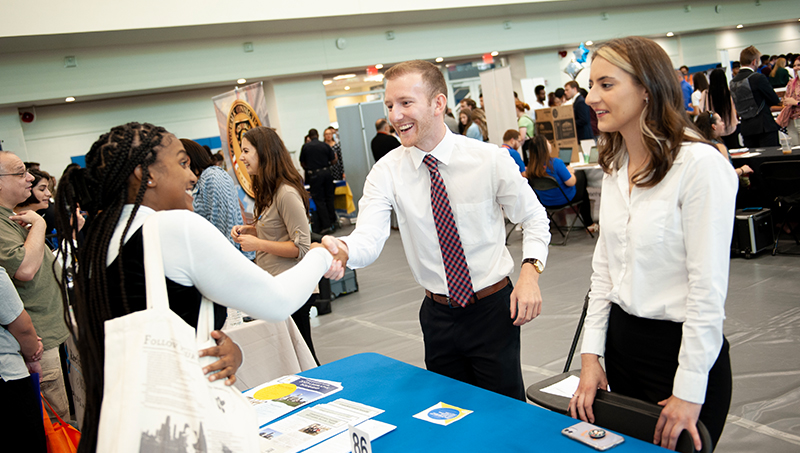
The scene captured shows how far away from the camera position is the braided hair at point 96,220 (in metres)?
1.14

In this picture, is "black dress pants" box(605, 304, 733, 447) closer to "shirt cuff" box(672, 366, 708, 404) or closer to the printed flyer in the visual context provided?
"shirt cuff" box(672, 366, 708, 404)

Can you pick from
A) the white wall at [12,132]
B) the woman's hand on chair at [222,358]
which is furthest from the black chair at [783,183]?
the white wall at [12,132]

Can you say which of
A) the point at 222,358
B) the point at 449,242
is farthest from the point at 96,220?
the point at 449,242

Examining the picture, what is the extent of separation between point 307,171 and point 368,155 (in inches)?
53.5

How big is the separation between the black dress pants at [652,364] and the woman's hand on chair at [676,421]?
10 centimetres

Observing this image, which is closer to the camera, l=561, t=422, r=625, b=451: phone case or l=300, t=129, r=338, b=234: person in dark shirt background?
l=561, t=422, r=625, b=451: phone case

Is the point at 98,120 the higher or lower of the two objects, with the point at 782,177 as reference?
higher

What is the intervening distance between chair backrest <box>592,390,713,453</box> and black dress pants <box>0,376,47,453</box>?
83.1 inches

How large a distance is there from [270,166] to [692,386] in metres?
A: 2.57

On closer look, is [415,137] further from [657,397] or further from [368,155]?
[368,155]

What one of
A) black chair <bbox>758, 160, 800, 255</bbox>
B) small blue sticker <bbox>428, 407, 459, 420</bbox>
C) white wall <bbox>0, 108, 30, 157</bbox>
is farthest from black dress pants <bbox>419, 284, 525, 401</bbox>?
white wall <bbox>0, 108, 30, 157</bbox>

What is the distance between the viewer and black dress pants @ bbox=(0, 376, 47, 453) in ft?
7.20

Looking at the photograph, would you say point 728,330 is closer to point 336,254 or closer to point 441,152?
point 441,152

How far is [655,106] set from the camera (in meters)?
1.50
